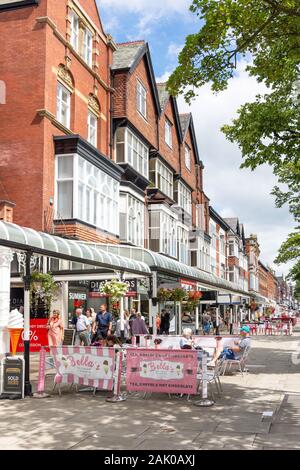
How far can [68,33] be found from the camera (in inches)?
890

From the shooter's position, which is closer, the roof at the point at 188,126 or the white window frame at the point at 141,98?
the white window frame at the point at 141,98

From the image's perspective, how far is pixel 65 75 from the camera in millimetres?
22547

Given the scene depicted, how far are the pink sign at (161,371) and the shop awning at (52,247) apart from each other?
10.1 feet

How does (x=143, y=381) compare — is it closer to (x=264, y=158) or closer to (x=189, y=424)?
(x=189, y=424)

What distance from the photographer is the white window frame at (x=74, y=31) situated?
2350 cm

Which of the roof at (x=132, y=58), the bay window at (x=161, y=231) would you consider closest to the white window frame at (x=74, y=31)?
the roof at (x=132, y=58)

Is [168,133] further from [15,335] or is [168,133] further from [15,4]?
[15,335]

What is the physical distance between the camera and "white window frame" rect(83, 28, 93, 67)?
24891 millimetres

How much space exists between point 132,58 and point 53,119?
9.98 meters

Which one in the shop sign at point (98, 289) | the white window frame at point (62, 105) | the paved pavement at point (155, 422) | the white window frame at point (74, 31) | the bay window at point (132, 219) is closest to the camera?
the paved pavement at point (155, 422)

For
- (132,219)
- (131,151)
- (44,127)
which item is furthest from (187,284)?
(44,127)

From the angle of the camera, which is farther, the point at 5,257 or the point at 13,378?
the point at 5,257

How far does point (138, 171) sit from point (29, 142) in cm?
997

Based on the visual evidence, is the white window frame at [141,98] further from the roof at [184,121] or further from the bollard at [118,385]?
the bollard at [118,385]
